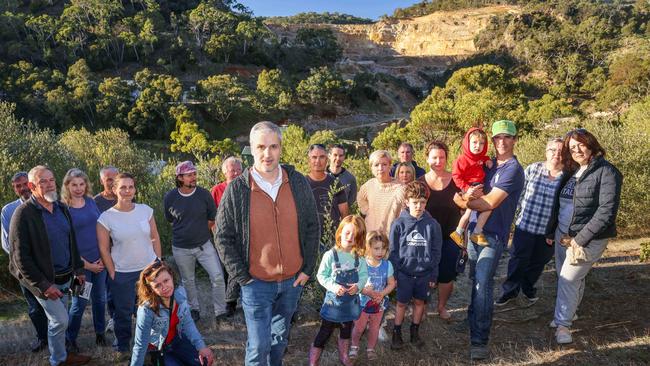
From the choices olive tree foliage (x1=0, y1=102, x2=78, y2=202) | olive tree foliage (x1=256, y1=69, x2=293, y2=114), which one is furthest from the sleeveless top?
olive tree foliage (x1=256, y1=69, x2=293, y2=114)

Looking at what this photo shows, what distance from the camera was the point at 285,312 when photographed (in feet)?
9.37

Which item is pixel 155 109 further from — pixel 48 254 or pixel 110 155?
pixel 48 254

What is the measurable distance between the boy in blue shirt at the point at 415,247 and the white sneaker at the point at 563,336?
1242mm

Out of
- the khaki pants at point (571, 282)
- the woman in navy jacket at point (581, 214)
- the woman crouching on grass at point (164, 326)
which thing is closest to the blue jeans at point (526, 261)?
the woman in navy jacket at point (581, 214)

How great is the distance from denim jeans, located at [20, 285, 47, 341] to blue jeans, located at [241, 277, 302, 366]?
2.27 metres

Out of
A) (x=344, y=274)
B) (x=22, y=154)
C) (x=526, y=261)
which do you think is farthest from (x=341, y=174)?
(x=22, y=154)

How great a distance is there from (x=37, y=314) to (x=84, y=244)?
28.3 inches

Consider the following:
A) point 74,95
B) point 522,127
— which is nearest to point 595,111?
point 522,127

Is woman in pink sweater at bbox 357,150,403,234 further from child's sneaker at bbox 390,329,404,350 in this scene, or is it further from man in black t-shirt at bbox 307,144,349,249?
child's sneaker at bbox 390,329,404,350

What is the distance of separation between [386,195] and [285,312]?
1.76 m

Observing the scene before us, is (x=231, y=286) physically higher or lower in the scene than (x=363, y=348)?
higher

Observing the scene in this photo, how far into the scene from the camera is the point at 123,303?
369 centimetres

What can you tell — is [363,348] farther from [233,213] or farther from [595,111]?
[595,111]

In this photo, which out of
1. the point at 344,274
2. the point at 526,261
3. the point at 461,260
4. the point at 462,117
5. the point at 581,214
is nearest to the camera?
the point at 344,274
